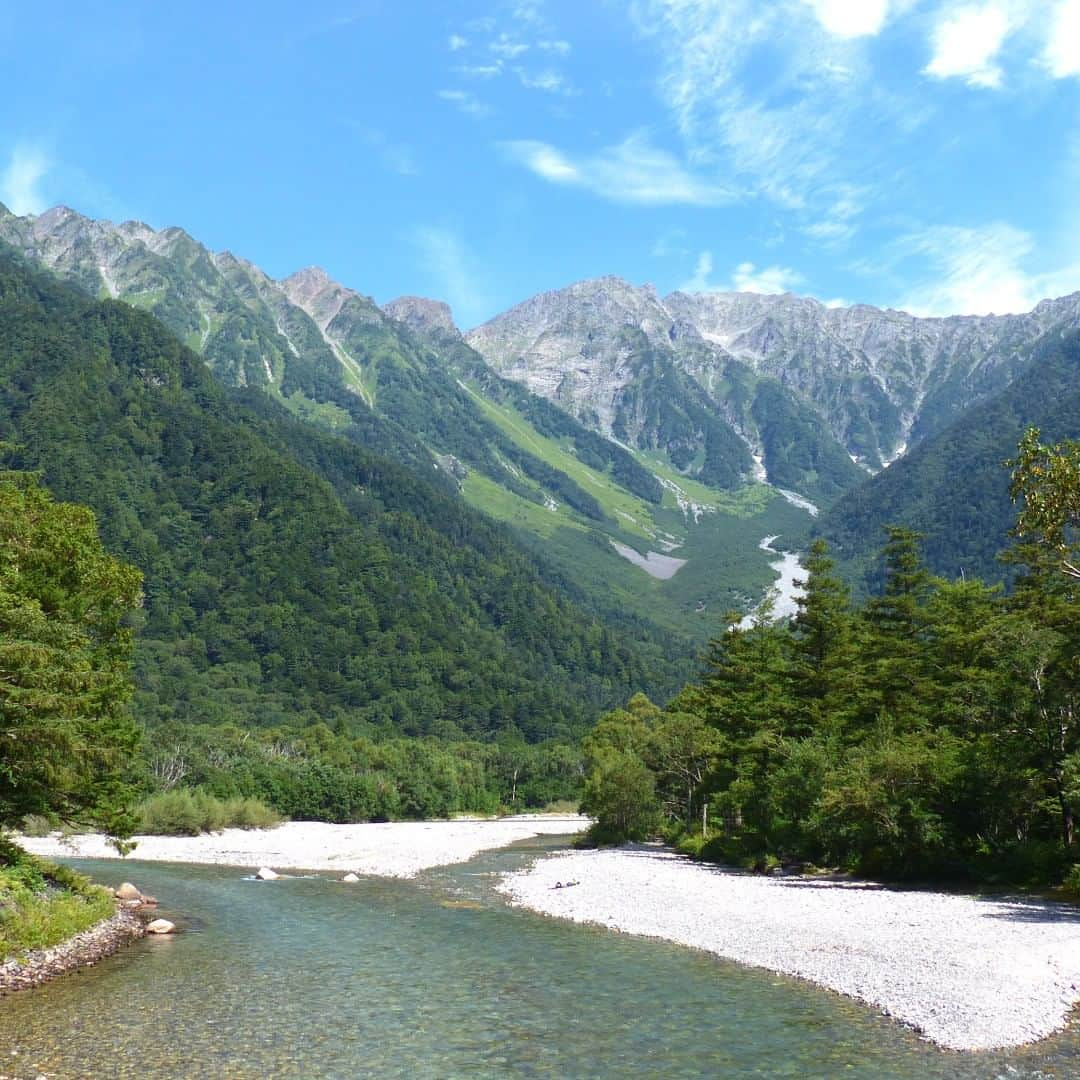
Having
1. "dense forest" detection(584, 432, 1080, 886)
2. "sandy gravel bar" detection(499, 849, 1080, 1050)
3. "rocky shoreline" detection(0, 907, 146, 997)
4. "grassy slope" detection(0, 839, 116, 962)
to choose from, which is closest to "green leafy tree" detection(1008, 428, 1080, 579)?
"dense forest" detection(584, 432, 1080, 886)

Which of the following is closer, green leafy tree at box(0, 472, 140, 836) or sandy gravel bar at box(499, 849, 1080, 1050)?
sandy gravel bar at box(499, 849, 1080, 1050)

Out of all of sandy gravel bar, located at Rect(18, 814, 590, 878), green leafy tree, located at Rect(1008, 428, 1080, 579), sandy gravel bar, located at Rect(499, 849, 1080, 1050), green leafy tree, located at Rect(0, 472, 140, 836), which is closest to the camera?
sandy gravel bar, located at Rect(499, 849, 1080, 1050)

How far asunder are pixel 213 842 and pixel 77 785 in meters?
62.3

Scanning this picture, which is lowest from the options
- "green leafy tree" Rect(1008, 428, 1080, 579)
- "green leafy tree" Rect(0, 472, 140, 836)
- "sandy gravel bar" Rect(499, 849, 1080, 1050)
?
"sandy gravel bar" Rect(499, 849, 1080, 1050)

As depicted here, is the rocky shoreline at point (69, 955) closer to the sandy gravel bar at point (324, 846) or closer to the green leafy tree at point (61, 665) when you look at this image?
the green leafy tree at point (61, 665)

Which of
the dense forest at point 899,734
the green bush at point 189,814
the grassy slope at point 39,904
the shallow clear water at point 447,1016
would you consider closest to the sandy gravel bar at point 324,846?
the green bush at point 189,814

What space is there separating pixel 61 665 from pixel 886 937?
2993cm

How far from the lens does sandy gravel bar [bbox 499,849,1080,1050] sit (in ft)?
74.7

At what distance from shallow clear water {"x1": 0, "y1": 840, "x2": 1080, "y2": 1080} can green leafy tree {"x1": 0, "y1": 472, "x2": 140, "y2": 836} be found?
6.50m

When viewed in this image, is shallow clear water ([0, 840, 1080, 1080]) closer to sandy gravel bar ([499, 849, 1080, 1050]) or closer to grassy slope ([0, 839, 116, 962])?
sandy gravel bar ([499, 849, 1080, 1050])

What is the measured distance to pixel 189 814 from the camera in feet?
307

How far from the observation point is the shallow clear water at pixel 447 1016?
19.4 meters

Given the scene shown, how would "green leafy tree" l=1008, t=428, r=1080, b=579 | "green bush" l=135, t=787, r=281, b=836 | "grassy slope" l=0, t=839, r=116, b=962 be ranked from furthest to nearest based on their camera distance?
"green bush" l=135, t=787, r=281, b=836 → "green leafy tree" l=1008, t=428, r=1080, b=579 → "grassy slope" l=0, t=839, r=116, b=962

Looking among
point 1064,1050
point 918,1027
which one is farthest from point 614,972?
point 1064,1050
